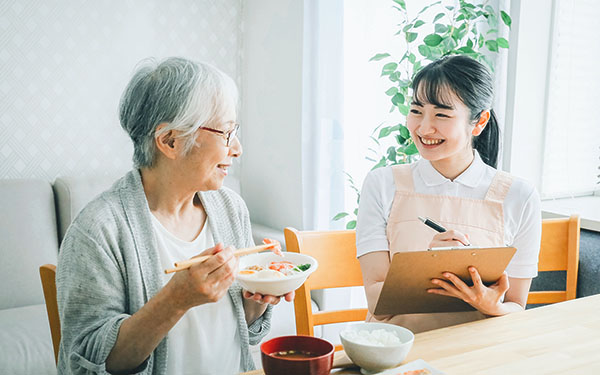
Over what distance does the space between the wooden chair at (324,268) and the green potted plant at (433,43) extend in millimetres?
879

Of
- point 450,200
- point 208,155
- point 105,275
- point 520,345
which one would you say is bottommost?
point 520,345

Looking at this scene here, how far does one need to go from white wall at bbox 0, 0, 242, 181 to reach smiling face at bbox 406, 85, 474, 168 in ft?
6.13

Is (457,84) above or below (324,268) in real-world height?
above

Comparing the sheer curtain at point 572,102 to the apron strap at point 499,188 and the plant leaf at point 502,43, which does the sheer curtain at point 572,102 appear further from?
the apron strap at point 499,188

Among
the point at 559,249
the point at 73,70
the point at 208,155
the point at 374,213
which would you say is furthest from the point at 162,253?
the point at 73,70

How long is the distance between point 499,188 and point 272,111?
184 centimetres

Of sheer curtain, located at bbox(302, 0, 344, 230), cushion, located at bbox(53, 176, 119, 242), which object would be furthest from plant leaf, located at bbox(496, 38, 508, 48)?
cushion, located at bbox(53, 176, 119, 242)

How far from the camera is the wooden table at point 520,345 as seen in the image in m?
1.02

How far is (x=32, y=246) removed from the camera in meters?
2.44

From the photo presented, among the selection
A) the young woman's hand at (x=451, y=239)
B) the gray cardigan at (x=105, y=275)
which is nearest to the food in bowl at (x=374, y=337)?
the young woman's hand at (x=451, y=239)

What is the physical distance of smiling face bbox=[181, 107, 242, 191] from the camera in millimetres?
1279

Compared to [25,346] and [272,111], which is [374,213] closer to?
[25,346]

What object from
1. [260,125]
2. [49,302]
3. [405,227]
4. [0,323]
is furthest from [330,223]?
[49,302]

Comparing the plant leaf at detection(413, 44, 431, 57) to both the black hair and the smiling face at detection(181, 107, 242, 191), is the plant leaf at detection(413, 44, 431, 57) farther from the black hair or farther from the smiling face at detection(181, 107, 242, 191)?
the smiling face at detection(181, 107, 242, 191)
